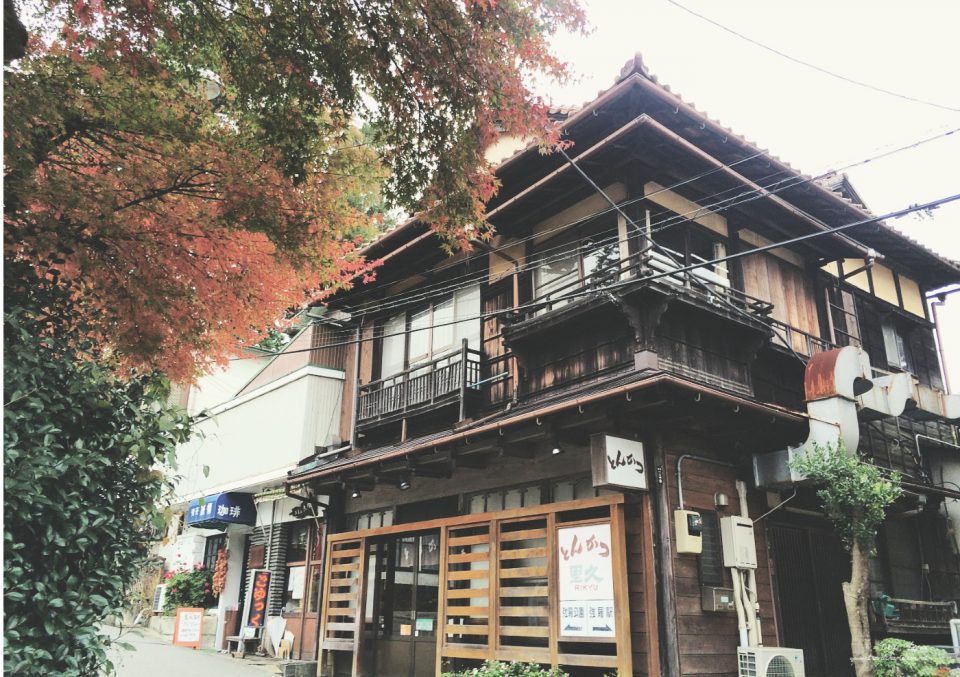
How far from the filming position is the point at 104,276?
6.25 m

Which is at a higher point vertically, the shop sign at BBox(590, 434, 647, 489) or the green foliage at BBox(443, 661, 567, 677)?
the shop sign at BBox(590, 434, 647, 489)

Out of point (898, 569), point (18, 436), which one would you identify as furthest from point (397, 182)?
point (898, 569)

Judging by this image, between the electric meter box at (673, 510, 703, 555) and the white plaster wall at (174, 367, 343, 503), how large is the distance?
891 centimetres

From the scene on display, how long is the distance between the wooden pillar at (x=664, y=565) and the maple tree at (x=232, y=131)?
4325 mm

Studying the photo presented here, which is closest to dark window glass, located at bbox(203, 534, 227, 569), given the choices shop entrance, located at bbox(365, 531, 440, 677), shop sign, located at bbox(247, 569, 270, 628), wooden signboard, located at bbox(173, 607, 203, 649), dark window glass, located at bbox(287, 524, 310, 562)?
wooden signboard, located at bbox(173, 607, 203, 649)

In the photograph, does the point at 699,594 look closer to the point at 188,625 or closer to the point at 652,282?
the point at 652,282

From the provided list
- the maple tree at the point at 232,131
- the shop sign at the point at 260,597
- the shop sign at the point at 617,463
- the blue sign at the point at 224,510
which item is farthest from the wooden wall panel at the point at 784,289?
the blue sign at the point at 224,510

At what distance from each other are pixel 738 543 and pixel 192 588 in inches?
603

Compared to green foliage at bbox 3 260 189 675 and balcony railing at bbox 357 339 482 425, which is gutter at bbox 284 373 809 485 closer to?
balcony railing at bbox 357 339 482 425

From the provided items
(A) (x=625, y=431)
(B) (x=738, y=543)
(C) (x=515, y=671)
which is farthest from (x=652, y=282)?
(C) (x=515, y=671)

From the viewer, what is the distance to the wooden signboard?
17.0 m

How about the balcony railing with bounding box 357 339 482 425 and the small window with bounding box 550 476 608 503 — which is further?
the balcony railing with bounding box 357 339 482 425

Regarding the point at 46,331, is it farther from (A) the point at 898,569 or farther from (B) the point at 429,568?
(A) the point at 898,569

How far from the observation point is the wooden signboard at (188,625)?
1705 centimetres
